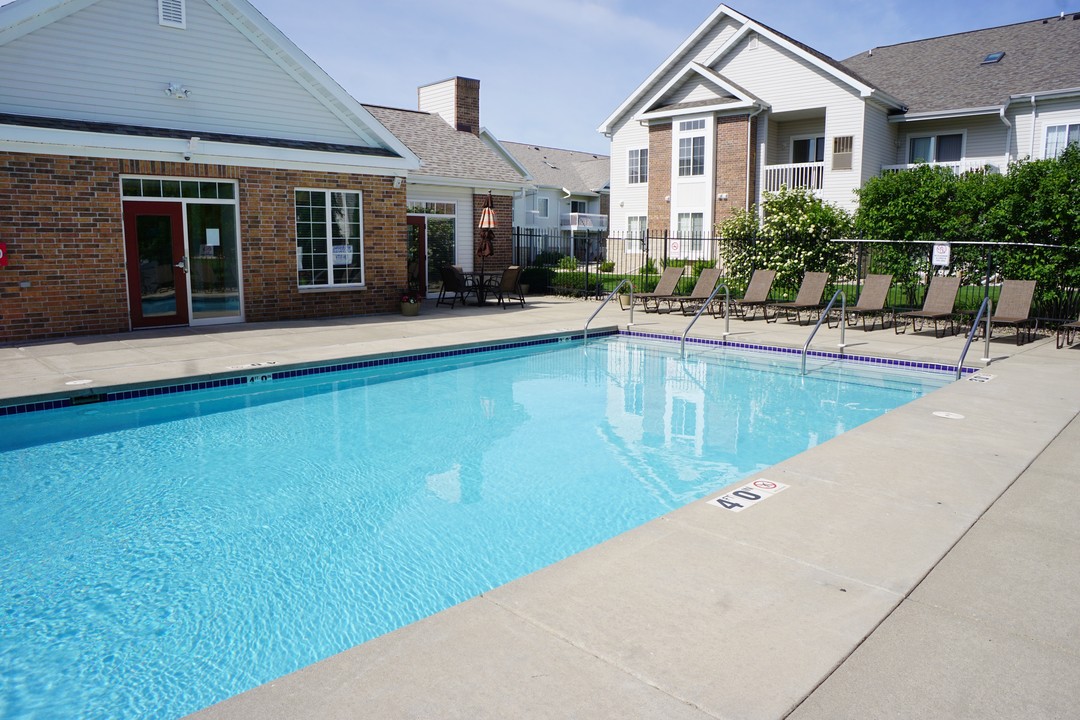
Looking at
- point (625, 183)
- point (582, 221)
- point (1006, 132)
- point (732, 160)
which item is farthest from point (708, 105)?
point (582, 221)

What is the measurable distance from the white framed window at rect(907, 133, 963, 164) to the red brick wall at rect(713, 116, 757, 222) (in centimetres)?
473

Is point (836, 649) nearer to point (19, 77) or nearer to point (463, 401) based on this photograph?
point (463, 401)

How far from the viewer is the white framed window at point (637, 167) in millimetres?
26578

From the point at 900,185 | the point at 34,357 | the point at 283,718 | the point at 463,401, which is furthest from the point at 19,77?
the point at 900,185

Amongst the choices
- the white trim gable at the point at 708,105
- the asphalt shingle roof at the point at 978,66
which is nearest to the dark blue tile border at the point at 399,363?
the white trim gable at the point at 708,105

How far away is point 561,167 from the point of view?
143 ft

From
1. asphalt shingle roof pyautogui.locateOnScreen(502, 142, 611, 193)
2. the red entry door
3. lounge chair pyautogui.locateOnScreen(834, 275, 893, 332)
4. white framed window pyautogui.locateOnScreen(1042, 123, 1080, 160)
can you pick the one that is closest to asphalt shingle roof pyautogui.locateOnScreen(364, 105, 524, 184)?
the red entry door

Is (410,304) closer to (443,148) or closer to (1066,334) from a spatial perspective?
(443,148)

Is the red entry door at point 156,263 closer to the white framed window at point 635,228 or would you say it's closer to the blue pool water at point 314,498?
the blue pool water at point 314,498

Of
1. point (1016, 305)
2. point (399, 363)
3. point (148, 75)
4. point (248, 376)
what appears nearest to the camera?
point (248, 376)

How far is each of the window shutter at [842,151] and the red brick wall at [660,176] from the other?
5107mm

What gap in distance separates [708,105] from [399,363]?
16.3 meters

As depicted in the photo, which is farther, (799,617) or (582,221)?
(582,221)

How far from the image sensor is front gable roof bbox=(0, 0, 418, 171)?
11055 millimetres
